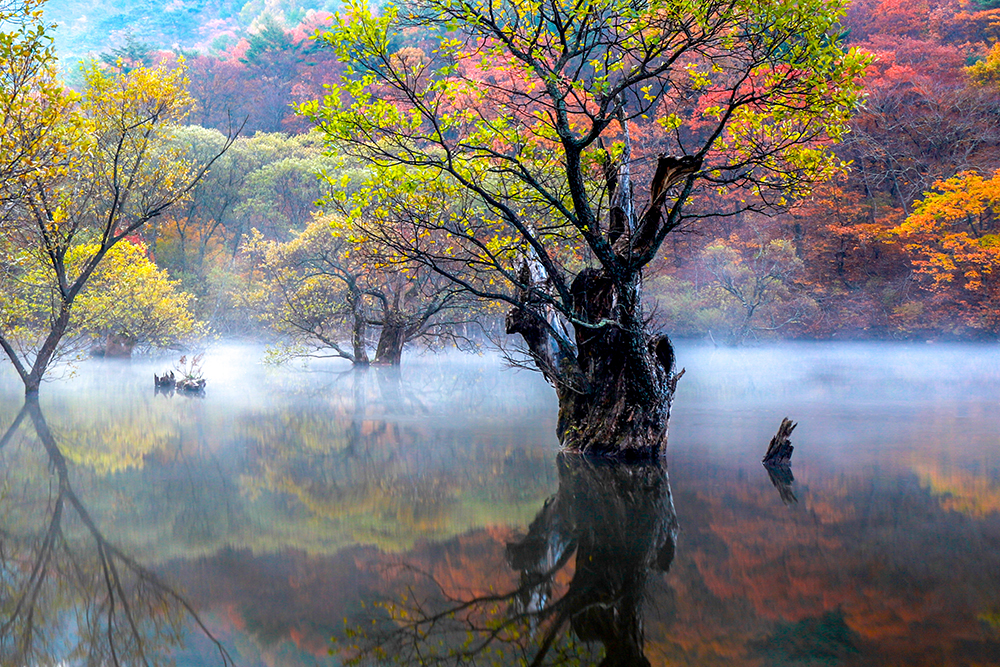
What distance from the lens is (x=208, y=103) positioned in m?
56.9

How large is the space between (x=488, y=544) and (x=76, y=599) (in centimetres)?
365

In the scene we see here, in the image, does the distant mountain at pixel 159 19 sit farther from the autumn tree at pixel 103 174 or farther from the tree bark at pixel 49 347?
the tree bark at pixel 49 347

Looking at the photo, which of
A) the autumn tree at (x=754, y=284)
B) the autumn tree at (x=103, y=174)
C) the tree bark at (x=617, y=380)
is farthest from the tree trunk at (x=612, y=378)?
the autumn tree at (x=754, y=284)

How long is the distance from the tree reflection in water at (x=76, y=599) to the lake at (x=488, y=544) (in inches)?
1.0

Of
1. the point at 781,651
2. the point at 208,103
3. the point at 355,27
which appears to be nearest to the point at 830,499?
the point at 781,651

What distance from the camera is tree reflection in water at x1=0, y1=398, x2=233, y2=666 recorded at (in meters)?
5.01

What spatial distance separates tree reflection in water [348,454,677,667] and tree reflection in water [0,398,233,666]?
133 cm

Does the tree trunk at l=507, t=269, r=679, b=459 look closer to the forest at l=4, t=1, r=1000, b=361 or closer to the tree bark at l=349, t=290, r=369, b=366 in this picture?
the forest at l=4, t=1, r=1000, b=361

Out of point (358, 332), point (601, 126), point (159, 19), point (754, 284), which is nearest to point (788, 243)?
point (754, 284)

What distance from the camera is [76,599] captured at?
5.89 metres

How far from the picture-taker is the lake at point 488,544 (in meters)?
5.10

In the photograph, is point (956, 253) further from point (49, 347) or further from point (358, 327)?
point (49, 347)

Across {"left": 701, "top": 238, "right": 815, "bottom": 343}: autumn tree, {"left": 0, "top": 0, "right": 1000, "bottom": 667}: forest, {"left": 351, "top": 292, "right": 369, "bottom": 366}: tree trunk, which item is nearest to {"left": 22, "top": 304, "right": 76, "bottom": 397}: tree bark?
{"left": 0, "top": 0, "right": 1000, "bottom": 667}: forest

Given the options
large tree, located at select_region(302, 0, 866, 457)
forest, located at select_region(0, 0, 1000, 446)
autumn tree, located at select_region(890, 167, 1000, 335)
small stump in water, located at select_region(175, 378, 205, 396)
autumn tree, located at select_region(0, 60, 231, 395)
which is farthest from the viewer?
autumn tree, located at select_region(890, 167, 1000, 335)
